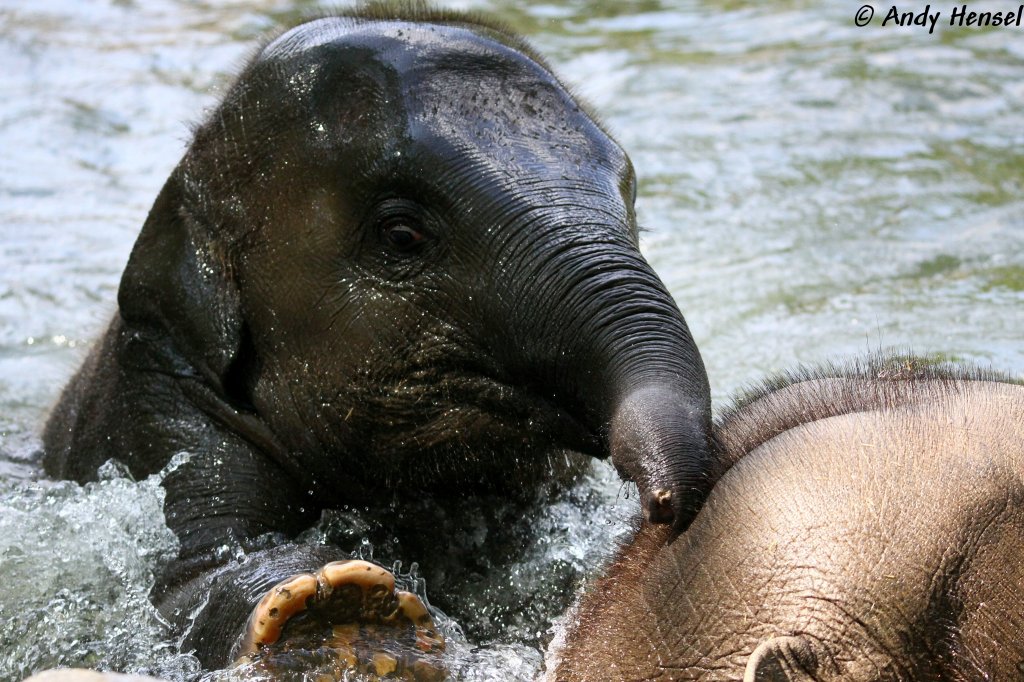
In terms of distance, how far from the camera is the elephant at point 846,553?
9.87ft

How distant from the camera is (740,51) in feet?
44.8

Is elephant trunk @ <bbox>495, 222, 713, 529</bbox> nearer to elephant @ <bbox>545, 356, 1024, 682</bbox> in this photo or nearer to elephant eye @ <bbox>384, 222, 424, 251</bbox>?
elephant @ <bbox>545, 356, 1024, 682</bbox>

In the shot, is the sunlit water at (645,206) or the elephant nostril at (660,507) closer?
the elephant nostril at (660,507)

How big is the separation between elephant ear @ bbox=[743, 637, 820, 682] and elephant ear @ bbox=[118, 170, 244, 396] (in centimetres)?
260

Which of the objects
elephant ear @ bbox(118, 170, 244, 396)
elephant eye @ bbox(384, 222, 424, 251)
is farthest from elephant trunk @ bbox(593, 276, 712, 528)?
elephant ear @ bbox(118, 170, 244, 396)

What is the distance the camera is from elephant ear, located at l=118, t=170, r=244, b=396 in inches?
203

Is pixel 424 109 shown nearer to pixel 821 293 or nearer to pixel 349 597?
pixel 349 597

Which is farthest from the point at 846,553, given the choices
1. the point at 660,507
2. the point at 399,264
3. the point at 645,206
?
the point at 645,206

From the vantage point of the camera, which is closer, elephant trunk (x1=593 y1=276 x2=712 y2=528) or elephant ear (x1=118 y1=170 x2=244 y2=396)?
elephant trunk (x1=593 y1=276 x2=712 y2=528)

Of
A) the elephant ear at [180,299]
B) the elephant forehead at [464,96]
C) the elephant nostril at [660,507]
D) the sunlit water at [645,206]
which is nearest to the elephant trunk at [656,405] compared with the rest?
the elephant nostril at [660,507]

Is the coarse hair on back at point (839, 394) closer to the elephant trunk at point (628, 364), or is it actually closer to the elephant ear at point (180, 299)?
the elephant trunk at point (628, 364)

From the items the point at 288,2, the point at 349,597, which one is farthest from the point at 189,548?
the point at 288,2

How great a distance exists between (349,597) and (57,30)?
11.9 metres

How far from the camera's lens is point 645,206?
10.1 m
